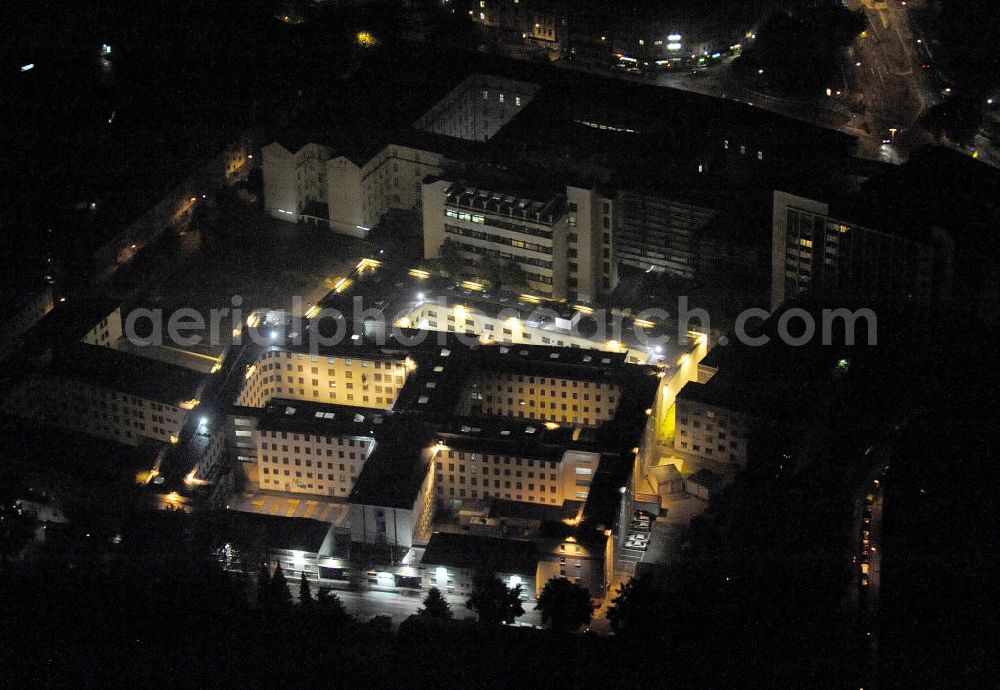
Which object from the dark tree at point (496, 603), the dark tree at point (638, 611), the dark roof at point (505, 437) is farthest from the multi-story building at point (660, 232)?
the dark tree at point (496, 603)

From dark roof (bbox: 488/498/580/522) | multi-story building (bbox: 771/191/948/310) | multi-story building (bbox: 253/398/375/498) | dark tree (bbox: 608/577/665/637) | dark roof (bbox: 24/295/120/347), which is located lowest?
dark tree (bbox: 608/577/665/637)

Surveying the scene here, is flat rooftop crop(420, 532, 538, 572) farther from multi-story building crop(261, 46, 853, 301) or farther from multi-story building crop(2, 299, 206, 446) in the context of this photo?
multi-story building crop(261, 46, 853, 301)

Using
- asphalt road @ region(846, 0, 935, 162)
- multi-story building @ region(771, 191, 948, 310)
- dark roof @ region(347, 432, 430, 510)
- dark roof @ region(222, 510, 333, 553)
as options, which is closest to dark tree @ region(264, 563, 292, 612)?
dark roof @ region(222, 510, 333, 553)

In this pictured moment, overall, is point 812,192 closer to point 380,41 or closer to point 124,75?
point 380,41

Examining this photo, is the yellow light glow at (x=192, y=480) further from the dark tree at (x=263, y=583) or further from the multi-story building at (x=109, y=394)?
the dark tree at (x=263, y=583)

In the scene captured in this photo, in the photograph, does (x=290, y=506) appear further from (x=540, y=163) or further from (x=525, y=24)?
(x=525, y=24)

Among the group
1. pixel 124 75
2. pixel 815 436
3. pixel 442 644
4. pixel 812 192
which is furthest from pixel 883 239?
pixel 124 75
